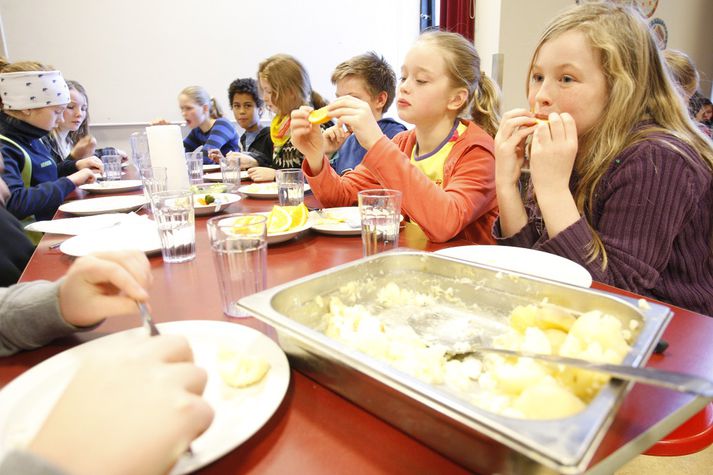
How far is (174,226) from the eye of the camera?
1.18m

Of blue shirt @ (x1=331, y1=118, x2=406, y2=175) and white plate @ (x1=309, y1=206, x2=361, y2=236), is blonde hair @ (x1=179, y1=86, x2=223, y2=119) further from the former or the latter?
white plate @ (x1=309, y1=206, x2=361, y2=236)

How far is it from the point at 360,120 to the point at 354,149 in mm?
1395

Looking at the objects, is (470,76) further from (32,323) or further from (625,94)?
(32,323)

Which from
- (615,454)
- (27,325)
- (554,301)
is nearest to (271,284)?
(27,325)

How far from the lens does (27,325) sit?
71 cm

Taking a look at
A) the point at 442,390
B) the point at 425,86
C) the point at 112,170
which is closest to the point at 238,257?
the point at 442,390

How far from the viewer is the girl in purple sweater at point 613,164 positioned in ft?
3.79

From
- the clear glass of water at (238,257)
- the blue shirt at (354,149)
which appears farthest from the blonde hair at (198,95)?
the clear glass of water at (238,257)

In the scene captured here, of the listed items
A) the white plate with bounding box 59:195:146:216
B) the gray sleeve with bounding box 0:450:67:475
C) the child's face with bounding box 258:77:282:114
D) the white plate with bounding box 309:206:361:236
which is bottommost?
the white plate with bounding box 59:195:146:216

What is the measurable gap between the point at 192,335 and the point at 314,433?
0.97ft

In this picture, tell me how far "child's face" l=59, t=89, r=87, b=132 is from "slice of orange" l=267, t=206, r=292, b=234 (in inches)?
128

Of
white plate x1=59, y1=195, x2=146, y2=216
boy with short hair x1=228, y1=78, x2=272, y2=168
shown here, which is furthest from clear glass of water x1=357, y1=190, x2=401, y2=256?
boy with short hair x1=228, y1=78, x2=272, y2=168

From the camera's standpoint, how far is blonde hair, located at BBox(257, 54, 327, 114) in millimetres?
3262

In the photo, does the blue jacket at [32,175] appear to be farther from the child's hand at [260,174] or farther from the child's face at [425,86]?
the child's face at [425,86]
